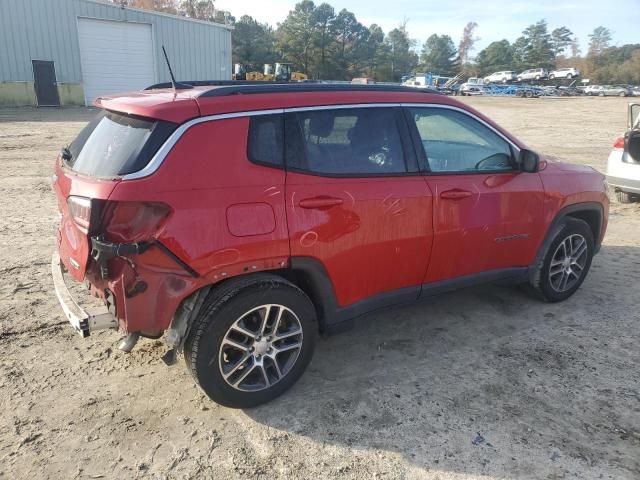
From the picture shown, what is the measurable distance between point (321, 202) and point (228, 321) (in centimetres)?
88

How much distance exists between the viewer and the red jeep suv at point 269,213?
8.82 feet

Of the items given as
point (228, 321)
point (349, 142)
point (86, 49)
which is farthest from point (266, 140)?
point (86, 49)

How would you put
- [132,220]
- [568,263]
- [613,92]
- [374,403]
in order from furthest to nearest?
[613,92]
[568,263]
[374,403]
[132,220]

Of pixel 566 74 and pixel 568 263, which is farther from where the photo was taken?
pixel 566 74

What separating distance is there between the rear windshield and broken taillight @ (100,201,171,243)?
20 centimetres

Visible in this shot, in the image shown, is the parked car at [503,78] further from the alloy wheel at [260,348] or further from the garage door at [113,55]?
the alloy wheel at [260,348]

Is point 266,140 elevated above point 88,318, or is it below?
above

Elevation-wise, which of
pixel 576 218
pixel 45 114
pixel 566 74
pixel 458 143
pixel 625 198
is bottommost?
pixel 625 198

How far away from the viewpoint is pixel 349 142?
11.0ft

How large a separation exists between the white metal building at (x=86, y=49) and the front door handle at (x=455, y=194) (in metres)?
27.6

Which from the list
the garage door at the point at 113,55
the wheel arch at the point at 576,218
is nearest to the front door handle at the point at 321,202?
the wheel arch at the point at 576,218

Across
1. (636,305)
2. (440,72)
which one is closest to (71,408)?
(636,305)

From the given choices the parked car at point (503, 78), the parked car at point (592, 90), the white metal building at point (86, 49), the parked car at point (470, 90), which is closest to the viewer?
the white metal building at point (86, 49)

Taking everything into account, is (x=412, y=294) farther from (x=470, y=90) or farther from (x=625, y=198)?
(x=470, y=90)
